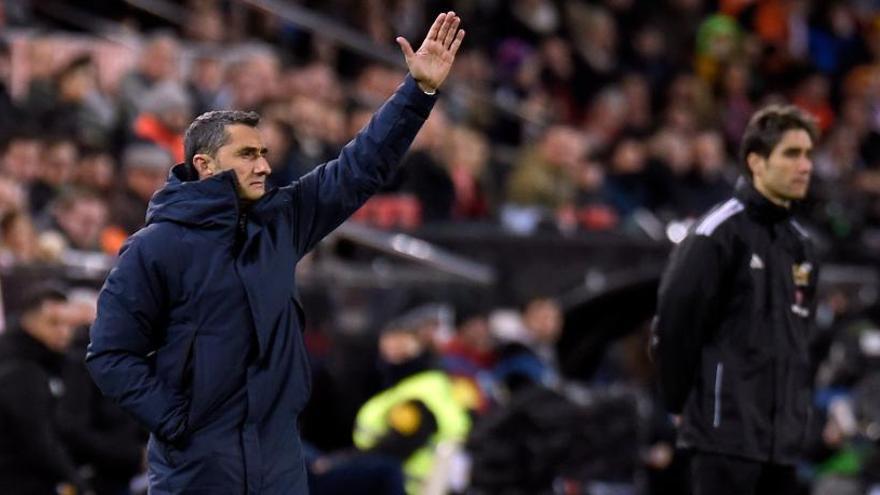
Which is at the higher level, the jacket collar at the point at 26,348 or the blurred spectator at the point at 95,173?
the blurred spectator at the point at 95,173

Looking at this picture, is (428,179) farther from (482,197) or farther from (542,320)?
(542,320)

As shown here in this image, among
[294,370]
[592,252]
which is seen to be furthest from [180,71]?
[294,370]

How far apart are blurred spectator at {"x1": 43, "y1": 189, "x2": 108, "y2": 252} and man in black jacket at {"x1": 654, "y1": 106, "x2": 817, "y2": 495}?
5045 millimetres

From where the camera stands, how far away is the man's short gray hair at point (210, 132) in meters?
6.01

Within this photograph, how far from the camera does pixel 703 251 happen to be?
7402 mm

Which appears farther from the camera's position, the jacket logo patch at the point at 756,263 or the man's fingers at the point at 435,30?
the jacket logo patch at the point at 756,263

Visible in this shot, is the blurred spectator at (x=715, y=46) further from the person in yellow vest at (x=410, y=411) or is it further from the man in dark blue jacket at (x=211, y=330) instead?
the man in dark blue jacket at (x=211, y=330)

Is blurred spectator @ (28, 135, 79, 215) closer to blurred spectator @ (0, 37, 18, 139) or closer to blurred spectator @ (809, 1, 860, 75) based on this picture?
blurred spectator @ (0, 37, 18, 139)

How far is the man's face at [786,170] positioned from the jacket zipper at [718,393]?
2.05 ft

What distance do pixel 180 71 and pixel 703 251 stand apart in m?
7.99

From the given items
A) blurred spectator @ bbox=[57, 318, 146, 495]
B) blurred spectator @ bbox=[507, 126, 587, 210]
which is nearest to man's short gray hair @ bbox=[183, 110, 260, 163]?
blurred spectator @ bbox=[57, 318, 146, 495]

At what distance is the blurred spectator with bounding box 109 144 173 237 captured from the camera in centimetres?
1195

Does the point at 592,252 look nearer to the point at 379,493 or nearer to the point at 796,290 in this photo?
the point at 379,493

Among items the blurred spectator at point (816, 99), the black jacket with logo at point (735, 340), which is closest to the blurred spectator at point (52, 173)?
the black jacket with logo at point (735, 340)
